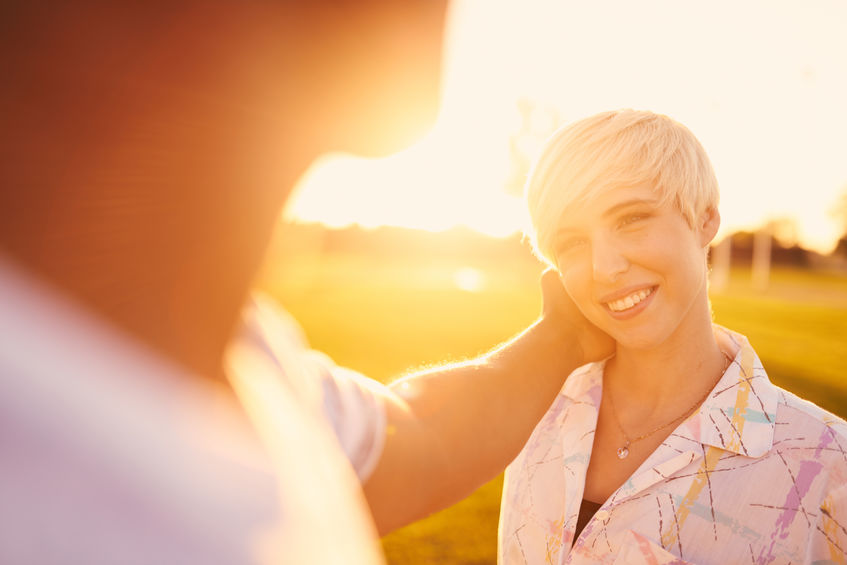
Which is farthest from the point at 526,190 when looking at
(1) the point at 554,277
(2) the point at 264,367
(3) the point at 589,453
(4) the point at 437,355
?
(4) the point at 437,355

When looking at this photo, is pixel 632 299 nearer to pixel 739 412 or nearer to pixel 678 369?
pixel 678 369

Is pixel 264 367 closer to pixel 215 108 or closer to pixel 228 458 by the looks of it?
pixel 228 458

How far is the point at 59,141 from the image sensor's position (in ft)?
2.30

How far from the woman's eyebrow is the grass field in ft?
3.92

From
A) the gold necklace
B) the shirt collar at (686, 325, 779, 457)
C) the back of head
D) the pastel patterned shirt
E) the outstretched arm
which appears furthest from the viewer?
the gold necklace

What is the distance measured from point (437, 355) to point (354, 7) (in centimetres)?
1352

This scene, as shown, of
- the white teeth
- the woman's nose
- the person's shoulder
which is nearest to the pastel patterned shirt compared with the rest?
the person's shoulder

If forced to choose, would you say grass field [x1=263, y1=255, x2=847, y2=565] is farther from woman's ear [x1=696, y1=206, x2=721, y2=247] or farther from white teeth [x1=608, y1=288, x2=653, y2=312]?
woman's ear [x1=696, y1=206, x2=721, y2=247]

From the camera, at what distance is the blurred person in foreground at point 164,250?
0.70m

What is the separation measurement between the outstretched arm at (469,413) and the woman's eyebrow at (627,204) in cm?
56

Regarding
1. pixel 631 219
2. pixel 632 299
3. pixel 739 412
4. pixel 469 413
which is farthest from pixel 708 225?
pixel 469 413

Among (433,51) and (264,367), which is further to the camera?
(264,367)

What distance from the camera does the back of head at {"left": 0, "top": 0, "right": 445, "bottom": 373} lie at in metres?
0.69

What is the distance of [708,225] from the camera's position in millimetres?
2615
